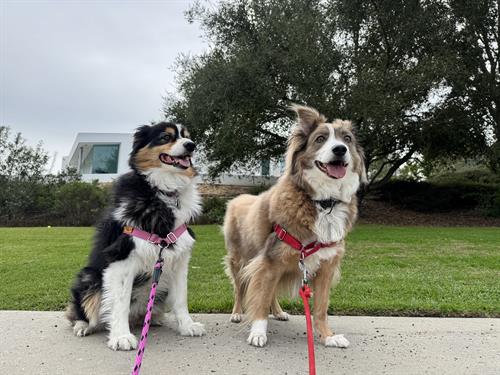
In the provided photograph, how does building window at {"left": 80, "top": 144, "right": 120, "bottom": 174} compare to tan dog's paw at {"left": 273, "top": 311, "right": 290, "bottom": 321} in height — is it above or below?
above

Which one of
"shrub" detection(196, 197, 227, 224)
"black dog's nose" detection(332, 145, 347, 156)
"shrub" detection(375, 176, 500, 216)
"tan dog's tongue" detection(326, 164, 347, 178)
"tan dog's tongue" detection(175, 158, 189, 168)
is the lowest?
"shrub" detection(196, 197, 227, 224)

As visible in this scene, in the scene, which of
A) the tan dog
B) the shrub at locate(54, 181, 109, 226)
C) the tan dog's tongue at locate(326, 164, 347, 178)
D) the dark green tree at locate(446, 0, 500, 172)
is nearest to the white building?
the shrub at locate(54, 181, 109, 226)

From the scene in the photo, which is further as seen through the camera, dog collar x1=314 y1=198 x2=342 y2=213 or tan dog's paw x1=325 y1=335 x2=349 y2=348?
dog collar x1=314 y1=198 x2=342 y2=213

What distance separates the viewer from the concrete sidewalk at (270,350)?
11.1ft

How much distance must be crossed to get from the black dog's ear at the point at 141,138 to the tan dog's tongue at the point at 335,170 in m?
1.71

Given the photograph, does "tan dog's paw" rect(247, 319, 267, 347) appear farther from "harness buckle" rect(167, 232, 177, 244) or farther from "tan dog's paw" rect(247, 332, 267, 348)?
"harness buckle" rect(167, 232, 177, 244)

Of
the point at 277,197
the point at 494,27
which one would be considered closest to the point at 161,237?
the point at 277,197

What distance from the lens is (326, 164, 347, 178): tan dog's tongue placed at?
159 inches

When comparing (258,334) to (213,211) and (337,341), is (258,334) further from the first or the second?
(213,211)

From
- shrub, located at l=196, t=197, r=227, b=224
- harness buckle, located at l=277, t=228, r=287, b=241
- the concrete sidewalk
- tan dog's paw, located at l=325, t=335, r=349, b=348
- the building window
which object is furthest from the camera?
the building window

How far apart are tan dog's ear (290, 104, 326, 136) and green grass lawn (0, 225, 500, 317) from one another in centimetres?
228

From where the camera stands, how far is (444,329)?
14.2 feet

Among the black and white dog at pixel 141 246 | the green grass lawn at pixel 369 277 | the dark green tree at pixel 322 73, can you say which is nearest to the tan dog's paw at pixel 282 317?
the green grass lawn at pixel 369 277

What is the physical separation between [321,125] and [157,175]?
164 cm
